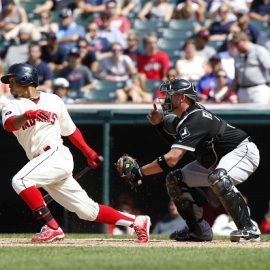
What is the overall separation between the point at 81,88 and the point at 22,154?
212 centimetres

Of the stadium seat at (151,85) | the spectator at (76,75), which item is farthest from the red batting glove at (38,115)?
the spectator at (76,75)

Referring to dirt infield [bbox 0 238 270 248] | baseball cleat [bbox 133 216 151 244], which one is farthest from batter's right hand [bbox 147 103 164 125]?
dirt infield [bbox 0 238 270 248]

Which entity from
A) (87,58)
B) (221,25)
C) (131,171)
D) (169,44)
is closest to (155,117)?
(131,171)

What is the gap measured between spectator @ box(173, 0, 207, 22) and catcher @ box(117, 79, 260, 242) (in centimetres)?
694

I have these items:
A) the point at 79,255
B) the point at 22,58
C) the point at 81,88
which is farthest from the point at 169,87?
the point at 22,58

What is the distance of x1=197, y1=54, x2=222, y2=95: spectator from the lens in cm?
1296

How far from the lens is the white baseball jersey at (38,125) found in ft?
26.3

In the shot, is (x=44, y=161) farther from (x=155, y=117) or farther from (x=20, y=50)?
(x=20, y=50)

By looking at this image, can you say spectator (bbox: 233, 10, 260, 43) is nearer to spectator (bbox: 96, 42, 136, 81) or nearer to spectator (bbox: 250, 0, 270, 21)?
spectator (bbox: 250, 0, 270, 21)

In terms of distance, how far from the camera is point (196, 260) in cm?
671

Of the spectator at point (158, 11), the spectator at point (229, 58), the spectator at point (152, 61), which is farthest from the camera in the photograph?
the spectator at point (158, 11)

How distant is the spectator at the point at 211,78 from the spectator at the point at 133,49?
4.91 ft

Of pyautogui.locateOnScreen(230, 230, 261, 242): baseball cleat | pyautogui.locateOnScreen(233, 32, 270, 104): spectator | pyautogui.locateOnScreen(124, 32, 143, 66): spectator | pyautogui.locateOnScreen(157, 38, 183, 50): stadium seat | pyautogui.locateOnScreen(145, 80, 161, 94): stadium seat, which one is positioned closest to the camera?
pyautogui.locateOnScreen(230, 230, 261, 242): baseball cleat

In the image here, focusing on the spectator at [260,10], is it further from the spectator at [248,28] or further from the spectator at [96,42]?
the spectator at [96,42]
